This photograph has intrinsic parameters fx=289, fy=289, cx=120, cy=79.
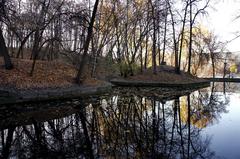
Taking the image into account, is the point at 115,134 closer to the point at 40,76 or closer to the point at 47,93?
the point at 47,93

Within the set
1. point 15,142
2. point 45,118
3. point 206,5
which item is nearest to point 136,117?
point 45,118

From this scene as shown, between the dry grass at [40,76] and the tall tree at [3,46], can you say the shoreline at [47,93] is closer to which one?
the dry grass at [40,76]

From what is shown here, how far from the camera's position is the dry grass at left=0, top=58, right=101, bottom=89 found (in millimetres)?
17419

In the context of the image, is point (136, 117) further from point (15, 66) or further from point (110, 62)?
point (110, 62)

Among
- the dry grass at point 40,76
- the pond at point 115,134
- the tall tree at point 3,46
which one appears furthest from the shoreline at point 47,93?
the tall tree at point 3,46

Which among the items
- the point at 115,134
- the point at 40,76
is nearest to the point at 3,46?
the point at 40,76

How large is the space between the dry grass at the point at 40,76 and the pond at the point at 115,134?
3.88m

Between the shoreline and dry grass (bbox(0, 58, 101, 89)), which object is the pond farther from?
dry grass (bbox(0, 58, 101, 89))

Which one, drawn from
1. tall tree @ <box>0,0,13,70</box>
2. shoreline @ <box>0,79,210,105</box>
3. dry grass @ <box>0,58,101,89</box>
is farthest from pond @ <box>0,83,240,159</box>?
tall tree @ <box>0,0,13,70</box>

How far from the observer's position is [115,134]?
885 cm

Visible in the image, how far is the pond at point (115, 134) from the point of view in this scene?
6.96 meters

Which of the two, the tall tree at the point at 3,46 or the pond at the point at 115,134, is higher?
the tall tree at the point at 3,46

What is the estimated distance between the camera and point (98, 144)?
7.65 meters

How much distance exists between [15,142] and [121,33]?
92.8 feet
